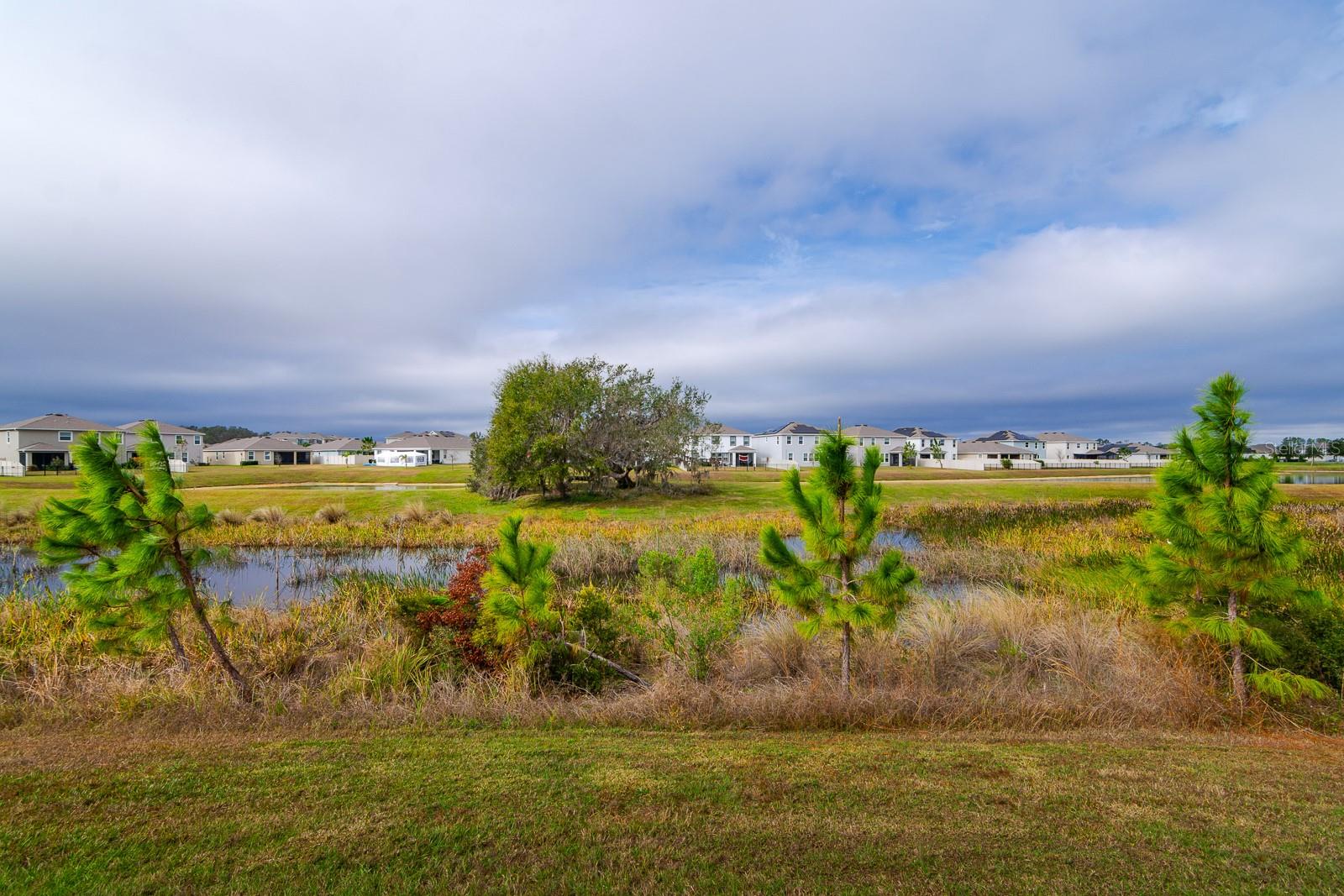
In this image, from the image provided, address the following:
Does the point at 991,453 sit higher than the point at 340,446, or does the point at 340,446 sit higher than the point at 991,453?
the point at 340,446

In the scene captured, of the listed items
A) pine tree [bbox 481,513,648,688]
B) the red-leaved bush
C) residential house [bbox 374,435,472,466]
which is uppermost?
residential house [bbox 374,435,472,466]

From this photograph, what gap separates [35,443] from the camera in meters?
62.2

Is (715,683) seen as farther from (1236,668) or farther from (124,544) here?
(124,544)

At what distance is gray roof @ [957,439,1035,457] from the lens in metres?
103

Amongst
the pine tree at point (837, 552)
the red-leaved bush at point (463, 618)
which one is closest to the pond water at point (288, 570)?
the red-leaved bush at point (463, 618)

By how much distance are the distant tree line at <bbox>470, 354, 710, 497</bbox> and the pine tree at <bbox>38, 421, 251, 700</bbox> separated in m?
26.0

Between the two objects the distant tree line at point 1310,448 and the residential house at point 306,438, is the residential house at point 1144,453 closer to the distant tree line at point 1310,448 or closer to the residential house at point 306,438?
the distant tree line at point 1310,448

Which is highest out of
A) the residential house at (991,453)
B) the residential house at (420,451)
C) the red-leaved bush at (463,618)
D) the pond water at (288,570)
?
the residential house at (420,451)

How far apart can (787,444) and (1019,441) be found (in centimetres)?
5236

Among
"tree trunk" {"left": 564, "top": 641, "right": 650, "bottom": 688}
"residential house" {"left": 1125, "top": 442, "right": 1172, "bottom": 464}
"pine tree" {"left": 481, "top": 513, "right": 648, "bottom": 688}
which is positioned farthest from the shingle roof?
"residential house" {"left": 1125, "top": 442, "right": 1172, "bottom": 464}

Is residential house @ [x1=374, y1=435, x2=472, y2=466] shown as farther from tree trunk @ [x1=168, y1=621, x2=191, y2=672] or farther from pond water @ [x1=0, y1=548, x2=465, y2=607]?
tree trunk @ [x1=168, y1=621, x2=191, y2=672]

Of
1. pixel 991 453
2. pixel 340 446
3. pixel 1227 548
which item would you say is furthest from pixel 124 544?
pixel 340 446

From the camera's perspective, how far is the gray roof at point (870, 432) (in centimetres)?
9356

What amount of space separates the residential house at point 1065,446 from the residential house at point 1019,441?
1.31 meters
